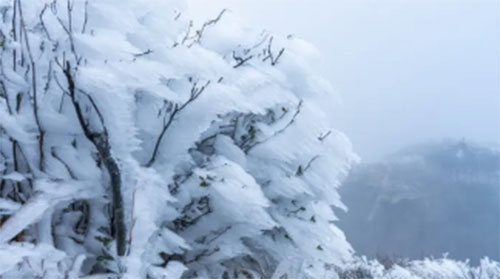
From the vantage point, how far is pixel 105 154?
177cm

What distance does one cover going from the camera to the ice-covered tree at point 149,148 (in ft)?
5.91

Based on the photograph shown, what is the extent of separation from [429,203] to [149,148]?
322ft

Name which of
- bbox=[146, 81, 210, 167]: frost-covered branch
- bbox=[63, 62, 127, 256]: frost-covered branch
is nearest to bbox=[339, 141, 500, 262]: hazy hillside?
bbox=[146, 81, 210, 167]: frost-covered branch

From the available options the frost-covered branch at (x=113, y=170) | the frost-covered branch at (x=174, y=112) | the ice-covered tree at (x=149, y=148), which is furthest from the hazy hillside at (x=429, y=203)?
the frost-covered branch at (x=113, y=170)

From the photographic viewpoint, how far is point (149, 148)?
2.16m

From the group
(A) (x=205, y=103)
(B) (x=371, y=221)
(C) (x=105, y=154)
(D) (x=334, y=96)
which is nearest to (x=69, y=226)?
(C) (x=105, y=154)

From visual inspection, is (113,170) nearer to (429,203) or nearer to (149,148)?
(149,148)

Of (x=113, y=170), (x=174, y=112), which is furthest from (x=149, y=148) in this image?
(x=113, y=170)

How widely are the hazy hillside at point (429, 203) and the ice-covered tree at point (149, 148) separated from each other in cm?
8134

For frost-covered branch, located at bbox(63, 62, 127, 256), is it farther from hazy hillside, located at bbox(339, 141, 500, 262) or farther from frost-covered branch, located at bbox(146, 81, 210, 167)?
hazy hillside, located at bbox(339, 141, 500, 262)

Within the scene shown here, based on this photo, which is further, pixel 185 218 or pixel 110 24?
pixel 185 218

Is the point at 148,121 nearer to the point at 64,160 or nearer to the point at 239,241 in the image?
the point at 64,160

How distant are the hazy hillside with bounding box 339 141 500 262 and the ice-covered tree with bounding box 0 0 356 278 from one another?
8134cm

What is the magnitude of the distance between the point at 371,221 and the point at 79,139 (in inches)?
3656
